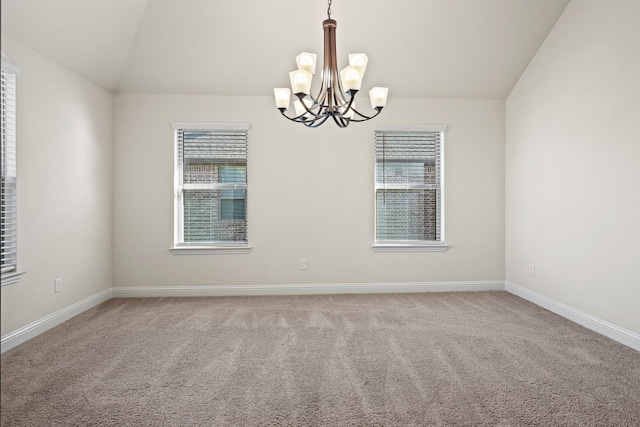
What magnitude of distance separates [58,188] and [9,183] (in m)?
0.47

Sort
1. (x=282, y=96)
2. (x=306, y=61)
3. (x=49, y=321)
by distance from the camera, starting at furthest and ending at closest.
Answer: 1. (x=49, y=321)
2. (x=282, y=96)
3. (x=306, y=61)

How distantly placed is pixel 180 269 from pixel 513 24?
4.30 meters

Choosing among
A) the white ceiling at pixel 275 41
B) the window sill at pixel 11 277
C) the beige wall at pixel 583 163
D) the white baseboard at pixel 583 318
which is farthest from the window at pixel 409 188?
the window sill at pixel 11 277

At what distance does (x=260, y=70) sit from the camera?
404 cm

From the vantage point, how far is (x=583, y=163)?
3.29 m

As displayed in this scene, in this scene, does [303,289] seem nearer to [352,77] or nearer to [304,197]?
[304,197]

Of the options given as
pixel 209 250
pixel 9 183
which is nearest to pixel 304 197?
pixel 209 250

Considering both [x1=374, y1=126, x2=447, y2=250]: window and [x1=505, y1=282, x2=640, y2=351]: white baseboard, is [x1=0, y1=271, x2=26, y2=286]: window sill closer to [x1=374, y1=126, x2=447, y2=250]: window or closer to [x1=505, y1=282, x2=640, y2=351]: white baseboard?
[x1=374, y1=126, x2=447, y2=250]: window

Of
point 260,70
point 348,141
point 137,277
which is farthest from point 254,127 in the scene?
point 137,277

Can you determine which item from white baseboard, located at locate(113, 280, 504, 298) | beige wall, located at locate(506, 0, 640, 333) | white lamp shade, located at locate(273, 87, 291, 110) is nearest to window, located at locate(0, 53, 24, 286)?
white baseboard, located at locate(113, 280, 504, 298)

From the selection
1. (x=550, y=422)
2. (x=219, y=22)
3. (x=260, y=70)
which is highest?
(x=219, y=22)

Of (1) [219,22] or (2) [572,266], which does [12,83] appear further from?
(2) [572,266]

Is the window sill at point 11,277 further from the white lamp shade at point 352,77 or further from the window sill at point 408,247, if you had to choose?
the window sill at point 408,247

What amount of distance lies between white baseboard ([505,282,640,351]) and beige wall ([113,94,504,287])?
1.61 feet
